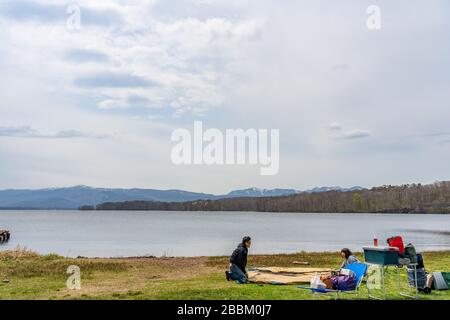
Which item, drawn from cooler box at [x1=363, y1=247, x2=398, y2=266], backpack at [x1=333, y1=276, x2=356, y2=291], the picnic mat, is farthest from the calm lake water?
cooler box at [x1=363, y1=247, x2=398, y2=266]

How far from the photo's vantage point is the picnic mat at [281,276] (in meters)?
14.5

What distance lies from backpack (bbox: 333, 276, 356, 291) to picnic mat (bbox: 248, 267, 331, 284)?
8.55 ft

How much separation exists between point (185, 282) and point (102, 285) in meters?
2.64

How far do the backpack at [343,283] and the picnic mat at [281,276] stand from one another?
261cm

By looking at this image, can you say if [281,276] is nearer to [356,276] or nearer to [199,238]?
[356,276]

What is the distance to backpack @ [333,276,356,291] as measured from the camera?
39.0 feet

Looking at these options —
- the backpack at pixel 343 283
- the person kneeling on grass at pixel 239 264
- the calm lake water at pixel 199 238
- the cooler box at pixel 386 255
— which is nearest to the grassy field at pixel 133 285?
the person kneeling on grass at pixel 239 264

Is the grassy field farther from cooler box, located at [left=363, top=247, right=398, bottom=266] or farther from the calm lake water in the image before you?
the calm lake water

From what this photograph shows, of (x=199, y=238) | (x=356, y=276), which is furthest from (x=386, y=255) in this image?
(x=199, y=238)

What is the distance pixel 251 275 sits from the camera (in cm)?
1548

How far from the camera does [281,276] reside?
15.3 meters

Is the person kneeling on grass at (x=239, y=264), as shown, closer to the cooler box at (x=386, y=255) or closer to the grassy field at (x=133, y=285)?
the grassy field at (x=133, y=285)
